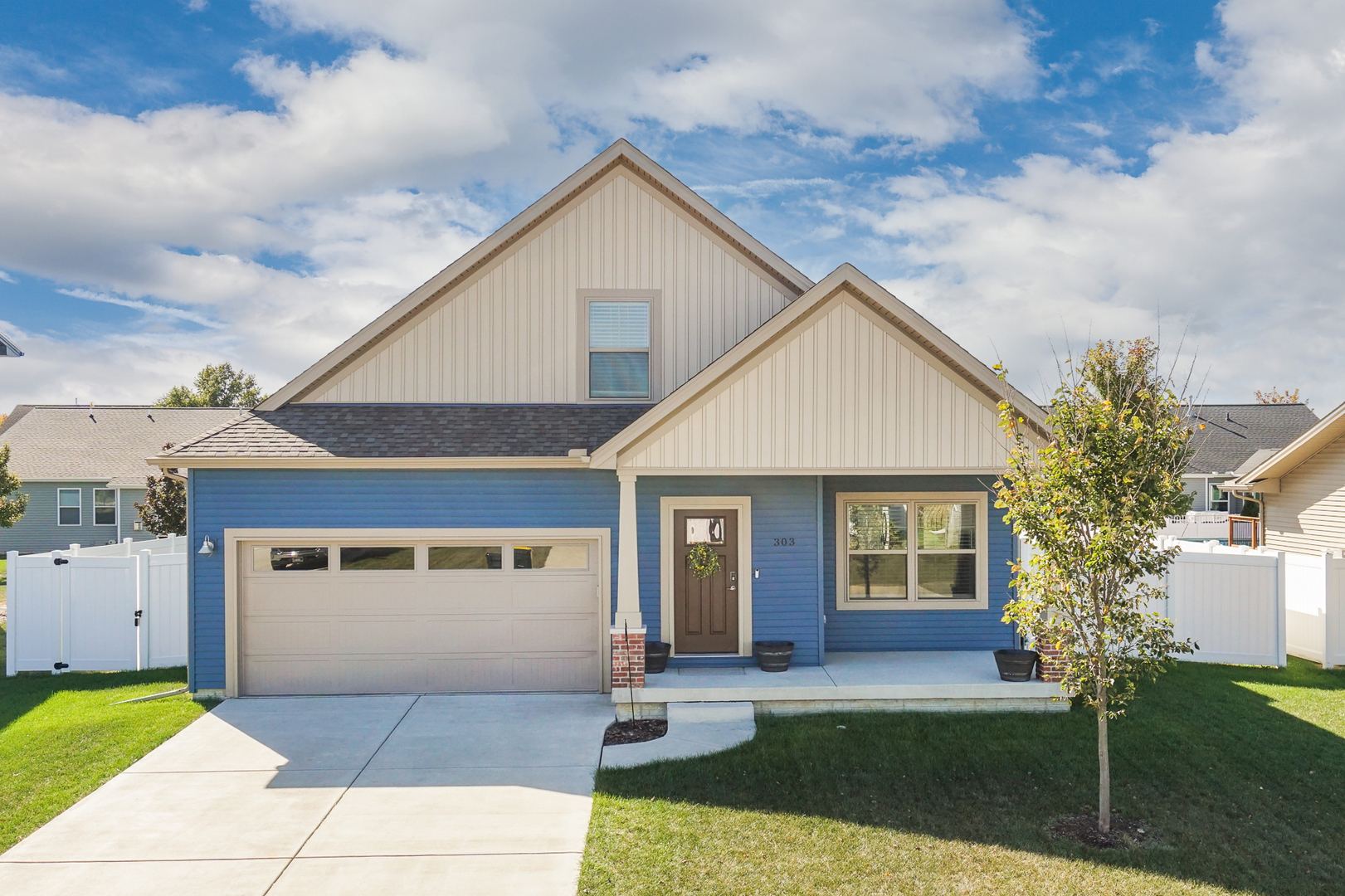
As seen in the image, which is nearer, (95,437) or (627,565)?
(627,565)

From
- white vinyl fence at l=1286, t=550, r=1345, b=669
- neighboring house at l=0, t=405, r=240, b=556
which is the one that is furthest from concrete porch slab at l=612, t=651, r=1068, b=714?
neighboring house at l=0, t=405, r=240, b=556

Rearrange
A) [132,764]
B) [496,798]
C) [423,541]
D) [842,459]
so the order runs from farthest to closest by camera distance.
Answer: [423,541]
[842,459]
[132,764]
[496,798]

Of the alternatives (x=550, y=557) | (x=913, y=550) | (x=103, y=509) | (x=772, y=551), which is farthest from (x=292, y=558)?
(x=103, y=509)

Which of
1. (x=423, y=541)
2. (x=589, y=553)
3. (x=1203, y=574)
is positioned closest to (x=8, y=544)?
(x=423, y=541)

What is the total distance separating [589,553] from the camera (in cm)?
1079

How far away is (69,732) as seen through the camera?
29.3 ft

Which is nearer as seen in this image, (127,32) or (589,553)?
(589,553)

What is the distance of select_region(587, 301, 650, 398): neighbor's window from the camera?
468 inches

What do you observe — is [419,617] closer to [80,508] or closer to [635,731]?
[635,731]

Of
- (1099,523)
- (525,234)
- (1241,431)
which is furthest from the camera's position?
(1241,431)

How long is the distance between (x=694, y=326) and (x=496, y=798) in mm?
7068

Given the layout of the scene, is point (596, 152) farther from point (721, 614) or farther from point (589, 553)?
point (721, 614)

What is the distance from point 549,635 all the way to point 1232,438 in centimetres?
3151

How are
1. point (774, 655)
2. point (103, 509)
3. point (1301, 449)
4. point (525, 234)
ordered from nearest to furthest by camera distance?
point (774, 655), point (525, 234), point (1301, 449), point (103, 509)
